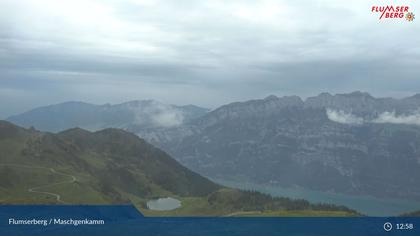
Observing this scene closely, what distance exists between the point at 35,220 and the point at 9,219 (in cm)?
191

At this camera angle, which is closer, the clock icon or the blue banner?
the blue banner

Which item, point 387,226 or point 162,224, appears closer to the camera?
point 387,226

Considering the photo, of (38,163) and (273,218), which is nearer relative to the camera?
(273,218)

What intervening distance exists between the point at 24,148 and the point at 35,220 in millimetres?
167399

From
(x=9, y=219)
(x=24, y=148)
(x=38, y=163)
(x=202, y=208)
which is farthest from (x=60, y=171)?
(x=9, y=219)

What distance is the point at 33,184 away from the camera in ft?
424

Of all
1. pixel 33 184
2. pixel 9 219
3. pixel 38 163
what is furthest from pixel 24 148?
pixel 9 219

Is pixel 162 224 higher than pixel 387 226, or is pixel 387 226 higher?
pixel 162 224

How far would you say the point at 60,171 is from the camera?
173750 mm

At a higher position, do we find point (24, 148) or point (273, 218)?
point (24, 148)

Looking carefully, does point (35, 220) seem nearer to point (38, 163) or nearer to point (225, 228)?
point (225, 228)

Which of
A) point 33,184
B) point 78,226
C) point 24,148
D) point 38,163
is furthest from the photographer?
point 24,148

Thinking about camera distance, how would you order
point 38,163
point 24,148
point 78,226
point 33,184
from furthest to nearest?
point 24,148 → point 38,163 → point 33,184 → point 78,226

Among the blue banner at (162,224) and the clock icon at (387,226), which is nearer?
the blue banner at (162,224)
